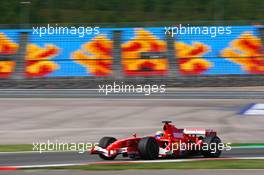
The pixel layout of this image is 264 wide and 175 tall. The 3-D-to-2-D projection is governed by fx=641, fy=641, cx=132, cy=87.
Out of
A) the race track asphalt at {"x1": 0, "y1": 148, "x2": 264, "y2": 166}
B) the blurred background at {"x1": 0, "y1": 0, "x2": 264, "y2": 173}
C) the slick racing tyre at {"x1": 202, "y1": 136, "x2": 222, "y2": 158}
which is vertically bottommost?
the race track asphalt at {"x1": 0, "y1": 148, "x2": 264, "y2": 166}

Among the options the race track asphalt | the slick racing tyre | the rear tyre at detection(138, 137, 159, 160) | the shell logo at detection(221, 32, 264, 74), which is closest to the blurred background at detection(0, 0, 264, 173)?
the shell logo at detection(221, 32, 264, 74)

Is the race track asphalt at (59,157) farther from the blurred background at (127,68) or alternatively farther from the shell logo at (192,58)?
the shell logo at (192,58)

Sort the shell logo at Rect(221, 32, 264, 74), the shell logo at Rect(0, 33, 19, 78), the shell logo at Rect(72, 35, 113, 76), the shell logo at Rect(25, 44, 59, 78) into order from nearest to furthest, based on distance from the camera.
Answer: the shell logo at Rect(221, 32, 264, 74)
the shell logo at Rect(72, 35, 113, 76)
the shell logo at Rect(25, 44, 59, 78)
the shell logo at Rect(0, 33, 19, 78)

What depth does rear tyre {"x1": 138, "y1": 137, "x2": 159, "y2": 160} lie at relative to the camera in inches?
467

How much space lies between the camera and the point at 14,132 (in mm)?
20375

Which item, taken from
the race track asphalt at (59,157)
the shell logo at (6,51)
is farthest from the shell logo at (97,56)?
the race track asphalt at (59,157)

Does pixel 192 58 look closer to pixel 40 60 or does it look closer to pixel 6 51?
pixel 40 60

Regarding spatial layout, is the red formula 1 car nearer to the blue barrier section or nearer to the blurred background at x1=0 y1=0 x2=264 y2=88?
the blurred background at x1=0 y1=0 x2=264 y2=88

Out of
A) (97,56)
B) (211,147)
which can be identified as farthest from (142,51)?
(211,147)

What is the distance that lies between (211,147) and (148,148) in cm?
145

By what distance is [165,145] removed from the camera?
12.3m

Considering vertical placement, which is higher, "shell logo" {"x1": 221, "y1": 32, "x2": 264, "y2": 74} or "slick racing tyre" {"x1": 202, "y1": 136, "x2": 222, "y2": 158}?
"shell logo" {"x1": 221, "y1": 32, "x2": 264, "y2": 74}

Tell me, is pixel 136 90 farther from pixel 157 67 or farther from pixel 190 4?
pixel 190 4

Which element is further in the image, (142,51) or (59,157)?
(142,51)
